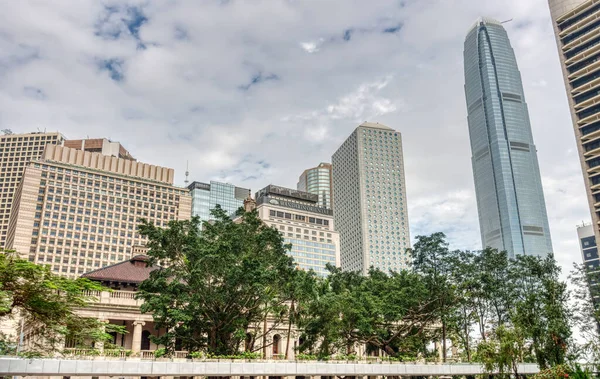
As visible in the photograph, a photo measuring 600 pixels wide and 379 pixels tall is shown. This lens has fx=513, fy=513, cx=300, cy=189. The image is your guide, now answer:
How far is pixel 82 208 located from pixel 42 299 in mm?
115263

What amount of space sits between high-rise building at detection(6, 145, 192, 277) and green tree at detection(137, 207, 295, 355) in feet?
317

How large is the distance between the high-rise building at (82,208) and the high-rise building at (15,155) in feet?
107

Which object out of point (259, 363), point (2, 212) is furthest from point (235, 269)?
point (2, 212)

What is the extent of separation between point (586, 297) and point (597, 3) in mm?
70579

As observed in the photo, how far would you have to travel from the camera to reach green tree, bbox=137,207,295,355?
4341cm

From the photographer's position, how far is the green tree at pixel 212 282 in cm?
4341

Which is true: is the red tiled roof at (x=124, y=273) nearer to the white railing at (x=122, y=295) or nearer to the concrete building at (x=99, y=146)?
the white railing at (x=122, y=295)

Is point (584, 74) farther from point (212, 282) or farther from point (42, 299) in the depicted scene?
point (42, 299)

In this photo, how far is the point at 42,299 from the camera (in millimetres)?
31891

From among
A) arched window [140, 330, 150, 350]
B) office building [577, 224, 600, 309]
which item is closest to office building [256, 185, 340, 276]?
office building [577, 224, 600, 309]

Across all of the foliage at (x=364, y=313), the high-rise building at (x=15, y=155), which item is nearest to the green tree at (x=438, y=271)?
the foliage at (x=364, y=313)

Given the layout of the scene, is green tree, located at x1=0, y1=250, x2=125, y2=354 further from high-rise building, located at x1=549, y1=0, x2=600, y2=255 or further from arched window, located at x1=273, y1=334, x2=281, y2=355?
high-rise building, located at x1=549, y1=0, x2=600, y2=255

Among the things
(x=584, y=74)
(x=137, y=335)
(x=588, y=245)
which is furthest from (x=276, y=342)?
(x=588, y=245)

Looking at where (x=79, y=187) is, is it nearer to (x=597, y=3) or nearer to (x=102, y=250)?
(x=102, y=250)
